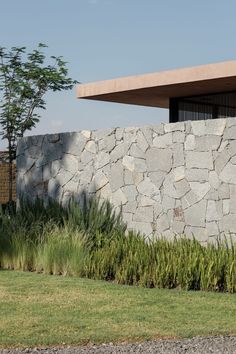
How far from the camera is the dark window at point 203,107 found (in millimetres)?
20906

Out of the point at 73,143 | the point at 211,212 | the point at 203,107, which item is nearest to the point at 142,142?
the point at 73,143

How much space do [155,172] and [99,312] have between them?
6.24 m

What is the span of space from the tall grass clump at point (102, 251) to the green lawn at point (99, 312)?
0.42 m

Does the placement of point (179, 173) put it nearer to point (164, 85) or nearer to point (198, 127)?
point (198, 127)

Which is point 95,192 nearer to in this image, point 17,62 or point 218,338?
point 218,338

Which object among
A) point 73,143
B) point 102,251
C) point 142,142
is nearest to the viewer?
point 102,251

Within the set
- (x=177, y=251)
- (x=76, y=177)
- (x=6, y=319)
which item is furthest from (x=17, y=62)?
(x=6, y=319)

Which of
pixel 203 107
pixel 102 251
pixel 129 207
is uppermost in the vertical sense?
pixel 203 107

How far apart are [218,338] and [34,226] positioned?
798 centimetres

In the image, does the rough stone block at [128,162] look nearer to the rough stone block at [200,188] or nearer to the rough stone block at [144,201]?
the rough stone block at [144,201]

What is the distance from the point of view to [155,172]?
16.2 metres

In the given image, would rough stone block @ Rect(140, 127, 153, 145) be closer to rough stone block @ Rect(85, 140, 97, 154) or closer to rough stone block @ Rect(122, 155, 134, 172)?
rough stone block @ Rect(122, 155, 134, 172)

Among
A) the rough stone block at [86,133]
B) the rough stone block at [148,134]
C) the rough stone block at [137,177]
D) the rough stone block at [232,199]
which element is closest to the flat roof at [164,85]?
the rough stone block at [148,134]

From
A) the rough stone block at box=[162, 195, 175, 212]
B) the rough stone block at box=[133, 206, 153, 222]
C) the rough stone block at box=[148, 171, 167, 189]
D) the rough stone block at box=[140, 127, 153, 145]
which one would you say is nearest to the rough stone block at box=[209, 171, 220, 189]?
the rough stone block at box=[162, 195, 175, 212]
